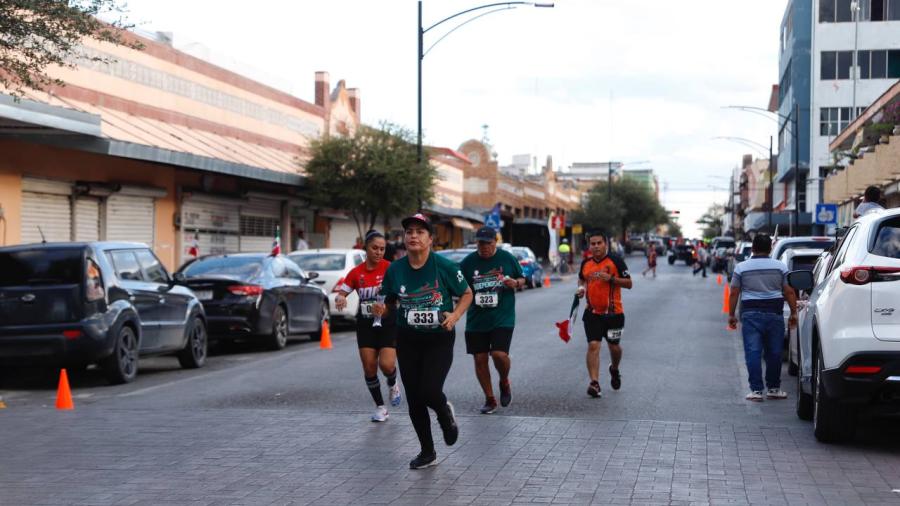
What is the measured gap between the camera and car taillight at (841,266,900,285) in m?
8.05

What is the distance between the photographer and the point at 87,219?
2611 centimetres

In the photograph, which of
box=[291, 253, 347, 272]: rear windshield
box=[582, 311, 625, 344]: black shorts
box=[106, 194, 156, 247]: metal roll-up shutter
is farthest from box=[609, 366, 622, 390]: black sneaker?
box=[106, 194, 156, 247]: metal roll-up shutter

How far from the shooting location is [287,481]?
297 inches

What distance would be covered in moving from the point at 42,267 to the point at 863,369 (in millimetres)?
9220

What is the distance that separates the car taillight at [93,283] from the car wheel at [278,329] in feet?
16.0

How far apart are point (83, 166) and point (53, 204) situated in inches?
55.1

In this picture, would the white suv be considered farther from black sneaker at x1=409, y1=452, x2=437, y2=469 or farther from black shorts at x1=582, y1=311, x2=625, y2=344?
black shorts at x1=582, y1=311, x2=625, y2=344

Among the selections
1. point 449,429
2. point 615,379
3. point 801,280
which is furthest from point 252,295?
point 449,429

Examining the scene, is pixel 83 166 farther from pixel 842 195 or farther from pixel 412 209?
pixel 842 195

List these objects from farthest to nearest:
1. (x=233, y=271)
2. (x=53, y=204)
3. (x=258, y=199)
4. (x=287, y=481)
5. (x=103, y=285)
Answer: (x=258, y=199) → (x=53, y=204) → (x=233, y=271) → (x=103, y=285) → (x=287, y=481)

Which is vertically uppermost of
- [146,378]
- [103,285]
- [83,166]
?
[83,166]

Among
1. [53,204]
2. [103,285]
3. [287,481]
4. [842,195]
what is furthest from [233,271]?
[842,195]

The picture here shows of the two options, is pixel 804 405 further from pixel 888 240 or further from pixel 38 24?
pixel 38 24

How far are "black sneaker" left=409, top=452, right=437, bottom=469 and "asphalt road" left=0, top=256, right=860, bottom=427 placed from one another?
2948 mm
